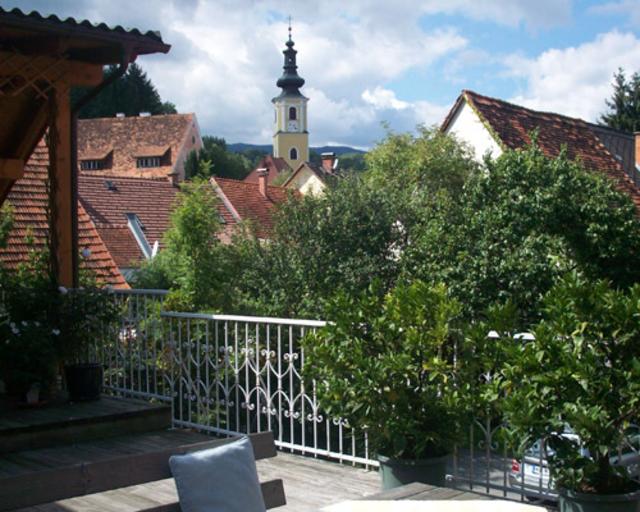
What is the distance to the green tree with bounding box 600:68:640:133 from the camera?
130 ft

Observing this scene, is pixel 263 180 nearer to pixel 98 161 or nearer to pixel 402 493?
pixel 98 161

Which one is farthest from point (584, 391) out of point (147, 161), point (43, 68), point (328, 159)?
point (147, 161)

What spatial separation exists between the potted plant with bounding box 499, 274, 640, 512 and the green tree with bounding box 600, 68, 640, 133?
37.8 m

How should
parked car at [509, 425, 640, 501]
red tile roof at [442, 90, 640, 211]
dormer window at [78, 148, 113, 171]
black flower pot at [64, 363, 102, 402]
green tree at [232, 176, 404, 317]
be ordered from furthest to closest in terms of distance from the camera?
dormer window at [78, 148, 113, 171]
red tile roof at [442, 90, 640, 211]
green tree at [232, 176, 404, 317]
black flower pot at [64, 363, 102, 402]
parked car at [509, 425, 640, 501]

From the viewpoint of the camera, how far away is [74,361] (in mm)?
7984

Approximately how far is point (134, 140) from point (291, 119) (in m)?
59.7

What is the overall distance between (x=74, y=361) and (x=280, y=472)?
273 centimetres

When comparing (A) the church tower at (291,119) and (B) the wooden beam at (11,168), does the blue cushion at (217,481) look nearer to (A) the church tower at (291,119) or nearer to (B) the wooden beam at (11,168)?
(B) the wooden beam at (11,168)

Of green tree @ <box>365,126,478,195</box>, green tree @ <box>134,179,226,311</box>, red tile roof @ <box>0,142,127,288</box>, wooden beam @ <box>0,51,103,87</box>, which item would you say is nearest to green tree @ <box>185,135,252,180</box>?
green tree @ <box>365,126,478,195</box>

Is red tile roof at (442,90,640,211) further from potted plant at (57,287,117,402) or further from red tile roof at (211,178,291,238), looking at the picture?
potted plant at (57,287,117,402)

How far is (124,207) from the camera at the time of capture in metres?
35.8

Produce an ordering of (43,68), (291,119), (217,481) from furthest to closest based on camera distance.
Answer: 1. (291,119)
2. (43,68)
3. (217,481)

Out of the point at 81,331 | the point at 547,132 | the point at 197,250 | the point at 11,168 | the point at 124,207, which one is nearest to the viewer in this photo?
the point at 81,331

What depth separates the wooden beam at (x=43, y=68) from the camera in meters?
7.68
